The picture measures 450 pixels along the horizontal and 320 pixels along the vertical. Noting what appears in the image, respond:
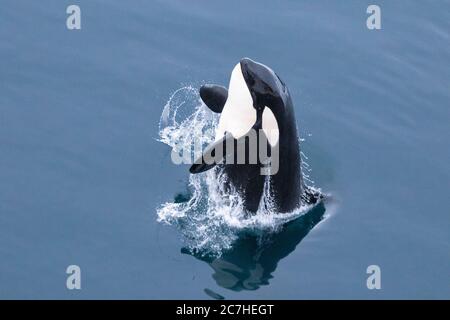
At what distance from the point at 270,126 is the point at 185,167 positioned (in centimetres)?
223

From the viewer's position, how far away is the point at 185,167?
19.4 meters

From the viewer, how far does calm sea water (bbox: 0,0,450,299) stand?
56.3 ft

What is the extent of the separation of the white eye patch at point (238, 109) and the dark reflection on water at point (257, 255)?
6.03 ft

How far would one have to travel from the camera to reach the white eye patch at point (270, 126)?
17.9 metres

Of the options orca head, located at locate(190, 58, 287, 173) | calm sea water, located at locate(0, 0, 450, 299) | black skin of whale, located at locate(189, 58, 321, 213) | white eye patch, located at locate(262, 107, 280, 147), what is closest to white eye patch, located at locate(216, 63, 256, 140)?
orca head, located at locate(190, 58, 287, 173)

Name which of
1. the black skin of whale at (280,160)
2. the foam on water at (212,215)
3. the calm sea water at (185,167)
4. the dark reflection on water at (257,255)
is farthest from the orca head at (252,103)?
the dark reflection on water at (257,255)

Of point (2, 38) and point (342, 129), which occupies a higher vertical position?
point (2, 38)

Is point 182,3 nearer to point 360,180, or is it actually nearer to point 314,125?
point 314,125

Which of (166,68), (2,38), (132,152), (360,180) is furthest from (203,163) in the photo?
(2,38)

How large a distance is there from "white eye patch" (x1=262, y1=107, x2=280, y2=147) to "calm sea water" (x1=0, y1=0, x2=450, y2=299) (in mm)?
1776

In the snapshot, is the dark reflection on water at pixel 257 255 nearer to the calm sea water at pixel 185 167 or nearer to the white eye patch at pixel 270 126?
the calm sea water at pixel 185 167

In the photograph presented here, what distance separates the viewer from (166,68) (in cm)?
2234

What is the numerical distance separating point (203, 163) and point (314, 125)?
472 cm

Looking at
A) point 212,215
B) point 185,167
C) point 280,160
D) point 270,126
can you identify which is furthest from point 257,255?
point 185,167
